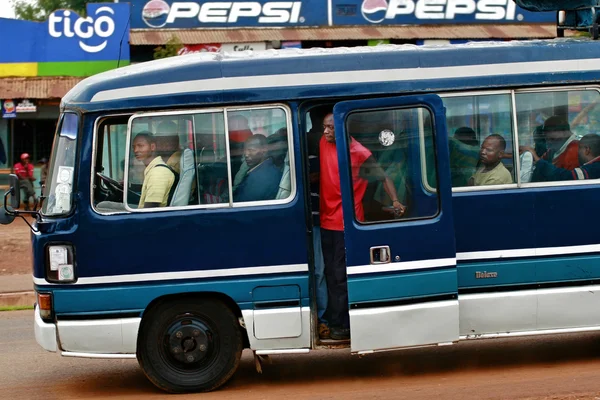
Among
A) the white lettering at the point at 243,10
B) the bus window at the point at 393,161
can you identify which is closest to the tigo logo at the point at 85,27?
the white lettering at the point at 243,10

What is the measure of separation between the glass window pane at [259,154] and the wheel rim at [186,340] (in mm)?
1072

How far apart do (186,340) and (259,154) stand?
5.40 feet

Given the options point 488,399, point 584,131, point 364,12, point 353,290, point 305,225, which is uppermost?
point 364,12

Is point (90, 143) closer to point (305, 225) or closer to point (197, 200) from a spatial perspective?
point (197, 200)

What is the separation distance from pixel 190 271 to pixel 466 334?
7.77ft

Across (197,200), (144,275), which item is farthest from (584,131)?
(144,275)

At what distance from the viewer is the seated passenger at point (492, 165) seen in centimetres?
789

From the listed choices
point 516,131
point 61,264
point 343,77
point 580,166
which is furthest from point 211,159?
point 580,166

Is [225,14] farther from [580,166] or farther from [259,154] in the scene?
[580,166]

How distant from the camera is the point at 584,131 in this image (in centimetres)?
→ 805

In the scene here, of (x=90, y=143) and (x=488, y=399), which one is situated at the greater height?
(x=90, y=143)

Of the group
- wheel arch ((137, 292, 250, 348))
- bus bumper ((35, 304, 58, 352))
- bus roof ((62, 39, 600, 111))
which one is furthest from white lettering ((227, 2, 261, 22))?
bus bumper ((35, 304, 58, 352))

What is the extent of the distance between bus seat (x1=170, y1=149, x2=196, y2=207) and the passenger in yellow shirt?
0.22 ft

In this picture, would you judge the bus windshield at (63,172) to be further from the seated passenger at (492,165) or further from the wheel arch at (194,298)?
the seated passenger at (492,165)
